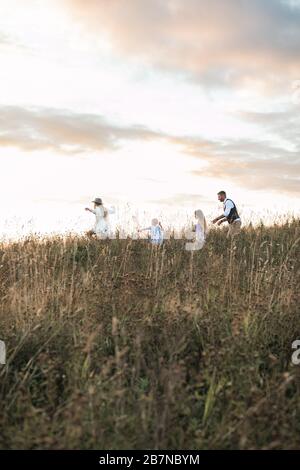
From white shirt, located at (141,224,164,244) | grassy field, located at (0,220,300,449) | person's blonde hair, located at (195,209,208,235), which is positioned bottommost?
grassy field, located at (0,220,300,449)

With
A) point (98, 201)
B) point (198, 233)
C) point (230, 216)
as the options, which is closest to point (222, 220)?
point (230, 216)

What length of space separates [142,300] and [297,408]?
2.85 m

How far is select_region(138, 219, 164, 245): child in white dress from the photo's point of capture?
13.2 metres

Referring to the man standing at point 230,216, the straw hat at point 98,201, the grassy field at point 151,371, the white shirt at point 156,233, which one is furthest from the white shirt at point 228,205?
the grassy field at point 151,371

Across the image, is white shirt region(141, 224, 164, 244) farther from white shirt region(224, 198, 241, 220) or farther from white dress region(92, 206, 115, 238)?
white shirt region(224, 198, 241, 220)

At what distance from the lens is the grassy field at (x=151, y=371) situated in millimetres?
3723

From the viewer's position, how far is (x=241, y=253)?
12.2 meters

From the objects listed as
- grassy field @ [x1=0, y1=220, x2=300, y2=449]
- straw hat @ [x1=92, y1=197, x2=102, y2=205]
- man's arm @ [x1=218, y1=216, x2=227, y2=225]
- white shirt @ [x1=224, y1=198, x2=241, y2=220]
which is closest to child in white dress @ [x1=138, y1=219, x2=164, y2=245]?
straw hat @ [x1=92, y1=197, x2=102, y2=205]

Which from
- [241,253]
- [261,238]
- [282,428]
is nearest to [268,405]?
[282,428]

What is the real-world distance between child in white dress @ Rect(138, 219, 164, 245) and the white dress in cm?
92

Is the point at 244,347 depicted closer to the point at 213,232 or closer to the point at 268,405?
the point at 268,405

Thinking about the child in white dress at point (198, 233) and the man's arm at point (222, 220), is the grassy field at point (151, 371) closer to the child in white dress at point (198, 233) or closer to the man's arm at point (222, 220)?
the child in white dress at point (198, 233)

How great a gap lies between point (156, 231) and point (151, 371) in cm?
909

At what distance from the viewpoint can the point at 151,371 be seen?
4535 millimetres
